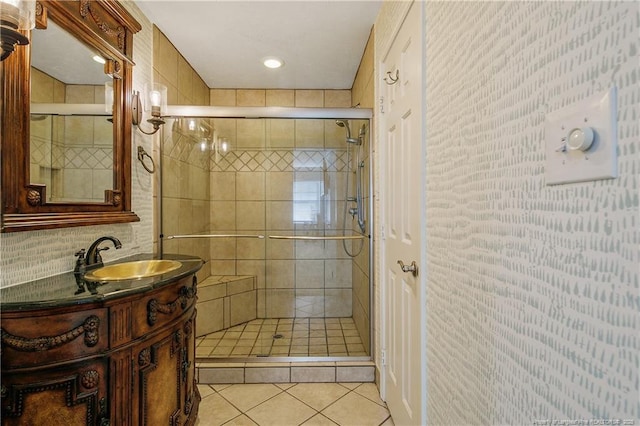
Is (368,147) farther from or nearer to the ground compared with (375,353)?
farther from the ground

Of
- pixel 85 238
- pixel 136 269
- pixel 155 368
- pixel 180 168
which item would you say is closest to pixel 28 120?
pixel 85 238

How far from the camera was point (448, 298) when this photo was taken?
959 mm

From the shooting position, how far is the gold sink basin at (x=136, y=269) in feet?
4.63

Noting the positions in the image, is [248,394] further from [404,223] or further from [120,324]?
[404,223]

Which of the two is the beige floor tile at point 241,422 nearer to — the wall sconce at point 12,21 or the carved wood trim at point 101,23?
the wall sconce at point 12,21

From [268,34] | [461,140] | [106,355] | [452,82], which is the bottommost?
[106,355]

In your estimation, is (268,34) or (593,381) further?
(268,34)

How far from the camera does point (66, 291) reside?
102 cm

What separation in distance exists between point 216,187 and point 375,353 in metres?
1.92

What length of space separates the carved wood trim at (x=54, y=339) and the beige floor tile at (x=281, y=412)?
3.62ft

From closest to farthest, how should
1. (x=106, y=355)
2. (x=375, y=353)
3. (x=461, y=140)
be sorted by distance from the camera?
(x=461, y=140) < (x=106, y=355) < (x=375, y=353)

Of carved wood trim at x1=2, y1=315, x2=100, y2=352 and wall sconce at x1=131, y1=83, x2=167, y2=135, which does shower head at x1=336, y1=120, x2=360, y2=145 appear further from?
carved wood trim at x1=2, y1=315, x2=100, y2=352

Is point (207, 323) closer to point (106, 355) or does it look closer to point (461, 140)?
point (106, 355)

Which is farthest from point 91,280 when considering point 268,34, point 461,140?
point 268,34
